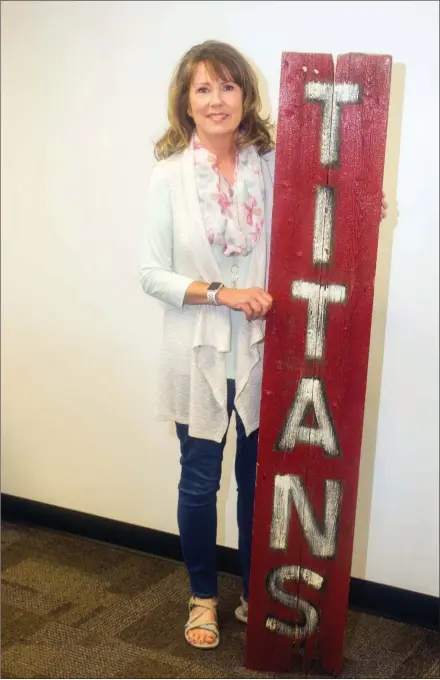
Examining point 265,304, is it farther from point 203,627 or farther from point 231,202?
point 203,627

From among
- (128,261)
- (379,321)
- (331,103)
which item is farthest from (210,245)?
(128,261)

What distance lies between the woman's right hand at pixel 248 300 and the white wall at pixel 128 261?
0.53 metres

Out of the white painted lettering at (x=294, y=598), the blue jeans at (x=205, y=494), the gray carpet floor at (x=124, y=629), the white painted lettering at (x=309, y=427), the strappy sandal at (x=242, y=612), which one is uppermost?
the white painted lettering at (x=309, y=427)

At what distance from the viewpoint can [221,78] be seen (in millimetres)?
1777

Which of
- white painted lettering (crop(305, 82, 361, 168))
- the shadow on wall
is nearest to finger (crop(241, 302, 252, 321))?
white painted lettering (crop(305, 82, 361, 168))

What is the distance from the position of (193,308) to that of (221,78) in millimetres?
528

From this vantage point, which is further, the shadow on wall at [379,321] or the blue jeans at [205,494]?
the shadow on wall at [379,321]

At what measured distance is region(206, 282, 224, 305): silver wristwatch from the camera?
1775mm

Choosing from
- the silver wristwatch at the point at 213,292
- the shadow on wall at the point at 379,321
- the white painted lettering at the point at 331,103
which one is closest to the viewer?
the white painted lettering at the point at 331,103

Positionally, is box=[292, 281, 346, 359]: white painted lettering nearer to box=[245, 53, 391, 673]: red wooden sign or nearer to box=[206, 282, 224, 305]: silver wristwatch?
box=[245, 53, 391, 673]: red wooden sign

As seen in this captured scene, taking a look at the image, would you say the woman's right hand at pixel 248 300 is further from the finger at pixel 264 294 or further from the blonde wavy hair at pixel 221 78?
the blonde wavy hair at pixel 221 78

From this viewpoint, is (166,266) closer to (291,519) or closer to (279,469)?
(279,469)

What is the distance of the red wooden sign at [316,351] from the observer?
1683 millimetres

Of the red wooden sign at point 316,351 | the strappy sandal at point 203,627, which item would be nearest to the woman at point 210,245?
the red wooden sign at point 316,351
